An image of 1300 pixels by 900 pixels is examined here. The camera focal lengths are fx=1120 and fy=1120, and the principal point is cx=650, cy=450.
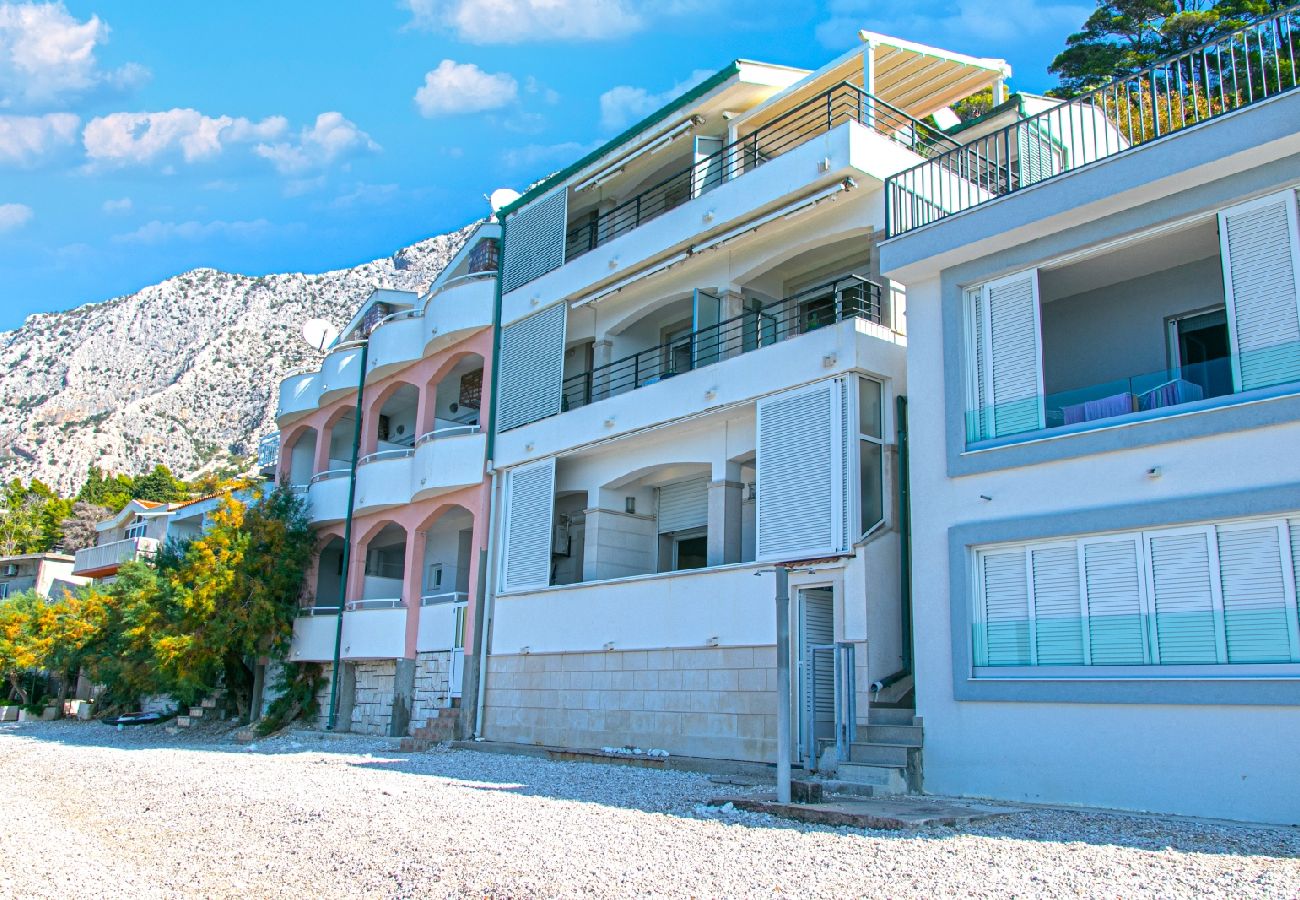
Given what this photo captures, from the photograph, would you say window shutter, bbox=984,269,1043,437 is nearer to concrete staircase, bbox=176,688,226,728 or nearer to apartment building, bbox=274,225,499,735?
apartment building, bbox=274,225,499,735

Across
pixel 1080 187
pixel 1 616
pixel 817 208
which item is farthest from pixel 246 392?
pixel 1080 187

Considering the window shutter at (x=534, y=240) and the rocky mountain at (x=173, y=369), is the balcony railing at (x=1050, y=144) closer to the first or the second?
the window shutter at (x=534, y=240)

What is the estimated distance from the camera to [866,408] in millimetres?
16047

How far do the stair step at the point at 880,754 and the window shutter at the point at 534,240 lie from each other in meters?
13.2

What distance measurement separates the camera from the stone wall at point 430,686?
77.6ft

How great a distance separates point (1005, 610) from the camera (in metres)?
12.5

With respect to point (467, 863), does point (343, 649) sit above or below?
above

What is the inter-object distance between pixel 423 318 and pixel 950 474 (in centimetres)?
1669

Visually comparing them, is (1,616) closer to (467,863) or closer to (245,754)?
(245,754)

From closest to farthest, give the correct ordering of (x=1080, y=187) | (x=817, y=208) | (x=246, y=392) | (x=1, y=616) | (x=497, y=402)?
(x=1080, y=187) < (x=817, y=208) < (x=497, y=402) < (x=1, y=616) < (x=246, y=392)

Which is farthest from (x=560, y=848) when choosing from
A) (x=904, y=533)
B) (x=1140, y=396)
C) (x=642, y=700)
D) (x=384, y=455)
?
(x=384, y=455)

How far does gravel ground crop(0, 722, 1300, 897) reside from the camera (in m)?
7.14

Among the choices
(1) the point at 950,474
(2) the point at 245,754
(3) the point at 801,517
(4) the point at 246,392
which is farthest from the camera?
(4) the point at 246,392

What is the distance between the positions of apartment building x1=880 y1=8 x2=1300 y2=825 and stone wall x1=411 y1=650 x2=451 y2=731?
518 inches
